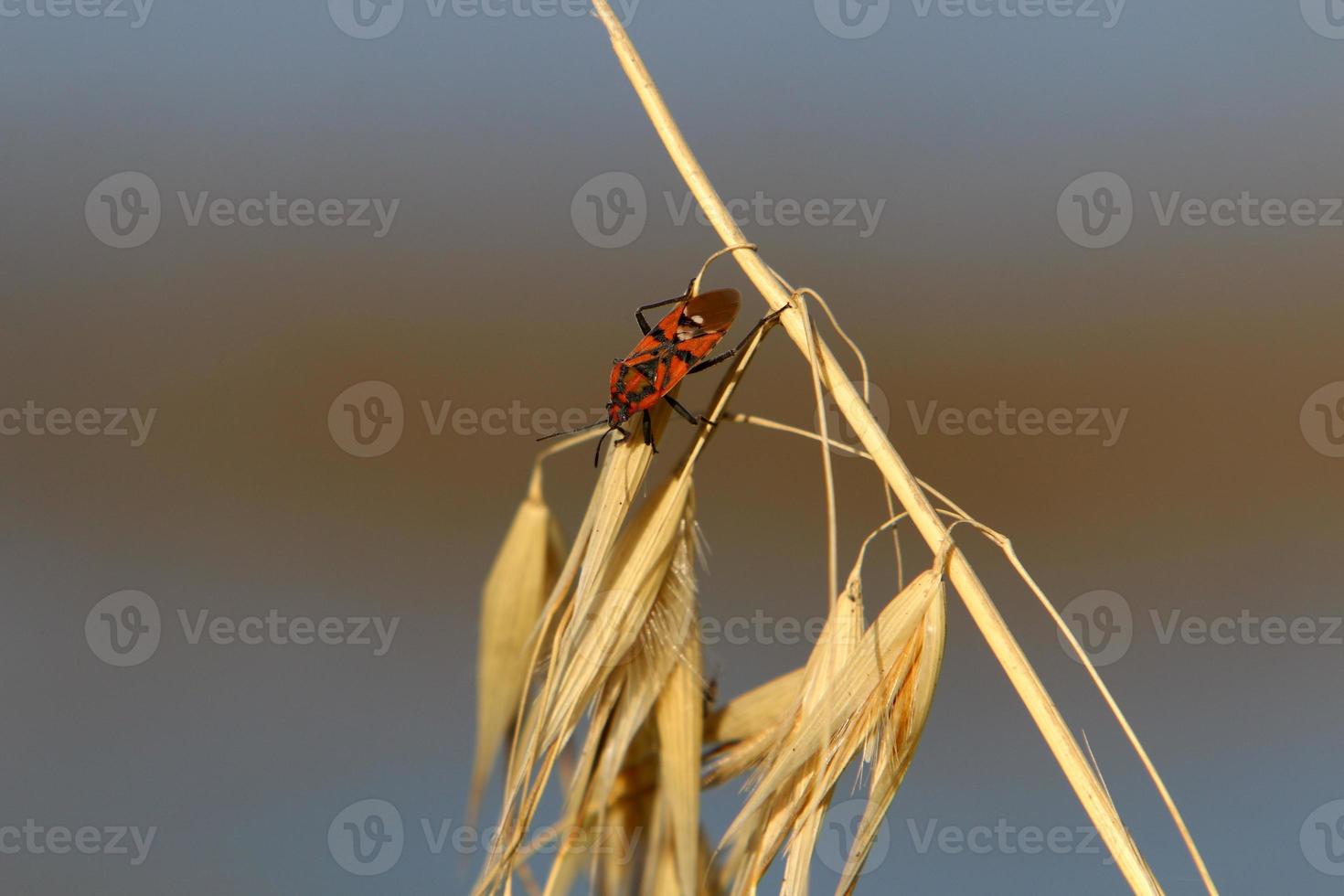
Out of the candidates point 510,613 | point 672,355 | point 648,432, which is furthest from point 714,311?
point 510,613

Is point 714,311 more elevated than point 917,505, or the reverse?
point 714,311

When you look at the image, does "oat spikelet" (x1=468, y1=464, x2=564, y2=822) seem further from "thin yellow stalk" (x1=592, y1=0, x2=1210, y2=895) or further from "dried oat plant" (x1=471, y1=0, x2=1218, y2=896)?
"thin yellow stalk" (x1=592, y1=0, x2=1210, y2=895)

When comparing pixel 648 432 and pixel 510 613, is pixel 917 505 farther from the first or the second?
pixel 510 613

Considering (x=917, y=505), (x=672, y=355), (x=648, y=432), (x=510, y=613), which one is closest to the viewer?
(x=917, y=505)

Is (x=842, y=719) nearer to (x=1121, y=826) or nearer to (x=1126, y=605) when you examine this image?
(x=1121, y=826)

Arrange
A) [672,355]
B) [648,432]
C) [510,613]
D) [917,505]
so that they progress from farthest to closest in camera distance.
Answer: [510,613] < [672,355] < [648,432] < [917,505]

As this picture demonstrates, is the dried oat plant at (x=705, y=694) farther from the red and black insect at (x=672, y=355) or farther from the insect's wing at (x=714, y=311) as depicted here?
the insect's wing at (x=714, y=311)
